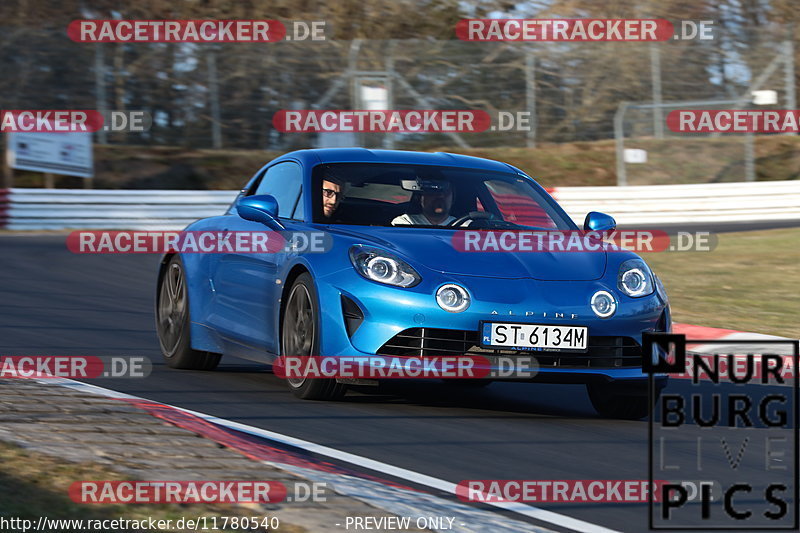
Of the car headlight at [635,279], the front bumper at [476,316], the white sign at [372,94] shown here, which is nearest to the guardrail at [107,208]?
the white sign at [372,94]

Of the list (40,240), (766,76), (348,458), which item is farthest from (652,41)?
(348,458)

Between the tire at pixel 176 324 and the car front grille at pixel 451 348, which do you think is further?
the tire at pixel 176 324

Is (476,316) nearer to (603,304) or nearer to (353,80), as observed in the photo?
(603,304)

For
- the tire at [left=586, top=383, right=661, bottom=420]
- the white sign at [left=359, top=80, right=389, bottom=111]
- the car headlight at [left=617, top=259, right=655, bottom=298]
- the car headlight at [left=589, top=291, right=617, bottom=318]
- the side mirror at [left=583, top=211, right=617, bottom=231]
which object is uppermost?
the white sign at [left=359, top=80, right=389, bottom=111]

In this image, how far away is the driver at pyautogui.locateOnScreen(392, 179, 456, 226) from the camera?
760cm

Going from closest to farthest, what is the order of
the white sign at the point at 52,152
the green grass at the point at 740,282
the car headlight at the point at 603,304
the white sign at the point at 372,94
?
the car headlight at the point at 603,304
the green grass at the point at 740,282
the white sign at the point at 52,152
the white sign at the point at 372,94

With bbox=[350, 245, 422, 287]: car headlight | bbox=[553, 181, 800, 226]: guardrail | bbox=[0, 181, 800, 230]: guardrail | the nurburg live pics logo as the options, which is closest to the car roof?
bbox=[350, 245, 422, 287]: car headlight

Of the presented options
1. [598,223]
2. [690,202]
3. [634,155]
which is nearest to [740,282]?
[598,223]

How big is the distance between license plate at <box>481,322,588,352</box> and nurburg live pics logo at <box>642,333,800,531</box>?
1.39 ft

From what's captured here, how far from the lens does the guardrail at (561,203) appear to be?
843 inches

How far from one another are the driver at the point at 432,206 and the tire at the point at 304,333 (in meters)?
0.77

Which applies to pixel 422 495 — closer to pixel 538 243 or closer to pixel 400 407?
pixel 400 407

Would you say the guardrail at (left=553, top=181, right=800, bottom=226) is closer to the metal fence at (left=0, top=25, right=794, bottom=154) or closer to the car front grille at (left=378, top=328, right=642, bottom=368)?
the metal fence at (left=0, top=25, right=794, bottom=154)

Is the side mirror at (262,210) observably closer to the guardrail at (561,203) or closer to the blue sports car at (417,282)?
the blue sports car at (417,282)
